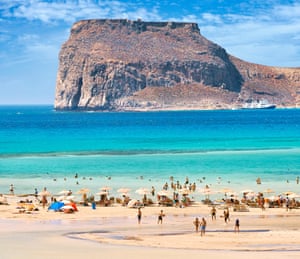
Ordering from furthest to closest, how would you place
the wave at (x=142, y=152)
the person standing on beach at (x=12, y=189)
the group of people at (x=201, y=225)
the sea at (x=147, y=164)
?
the wave at (x=142, y=152), the sea at (x=147, y=164), the person standing on beach at (x=12, y=189), the group of people at (x=201, y=225)

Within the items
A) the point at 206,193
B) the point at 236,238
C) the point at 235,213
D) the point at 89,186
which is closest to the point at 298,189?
the point at 206,193

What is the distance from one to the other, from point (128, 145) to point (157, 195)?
1933 inches

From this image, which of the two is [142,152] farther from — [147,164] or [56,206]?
[56,206]

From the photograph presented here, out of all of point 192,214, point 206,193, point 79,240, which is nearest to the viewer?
point 79,240

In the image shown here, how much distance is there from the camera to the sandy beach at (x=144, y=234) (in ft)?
92.4

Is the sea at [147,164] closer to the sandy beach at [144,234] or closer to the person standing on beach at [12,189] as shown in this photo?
the person standing on beach at [12,189]

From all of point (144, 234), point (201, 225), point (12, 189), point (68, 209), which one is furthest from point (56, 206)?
point (201, 225)

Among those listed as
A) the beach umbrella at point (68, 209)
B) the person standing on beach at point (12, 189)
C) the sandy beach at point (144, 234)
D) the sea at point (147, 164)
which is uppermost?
the sea at point (147, 164)

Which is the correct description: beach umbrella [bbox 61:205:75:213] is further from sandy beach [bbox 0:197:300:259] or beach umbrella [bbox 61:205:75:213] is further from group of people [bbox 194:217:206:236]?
group of people [bbox 194:217:206:236]

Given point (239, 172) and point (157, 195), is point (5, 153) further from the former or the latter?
point (157, 195)

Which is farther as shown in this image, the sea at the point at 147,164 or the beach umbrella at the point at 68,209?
the sea at the point at 147,164

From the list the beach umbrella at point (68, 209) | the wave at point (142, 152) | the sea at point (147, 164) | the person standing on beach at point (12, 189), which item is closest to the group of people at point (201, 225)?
the beach umbrella at point (68, 209)

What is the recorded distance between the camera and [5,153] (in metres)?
84.3

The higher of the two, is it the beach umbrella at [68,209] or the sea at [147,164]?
the sea at [147,164]
